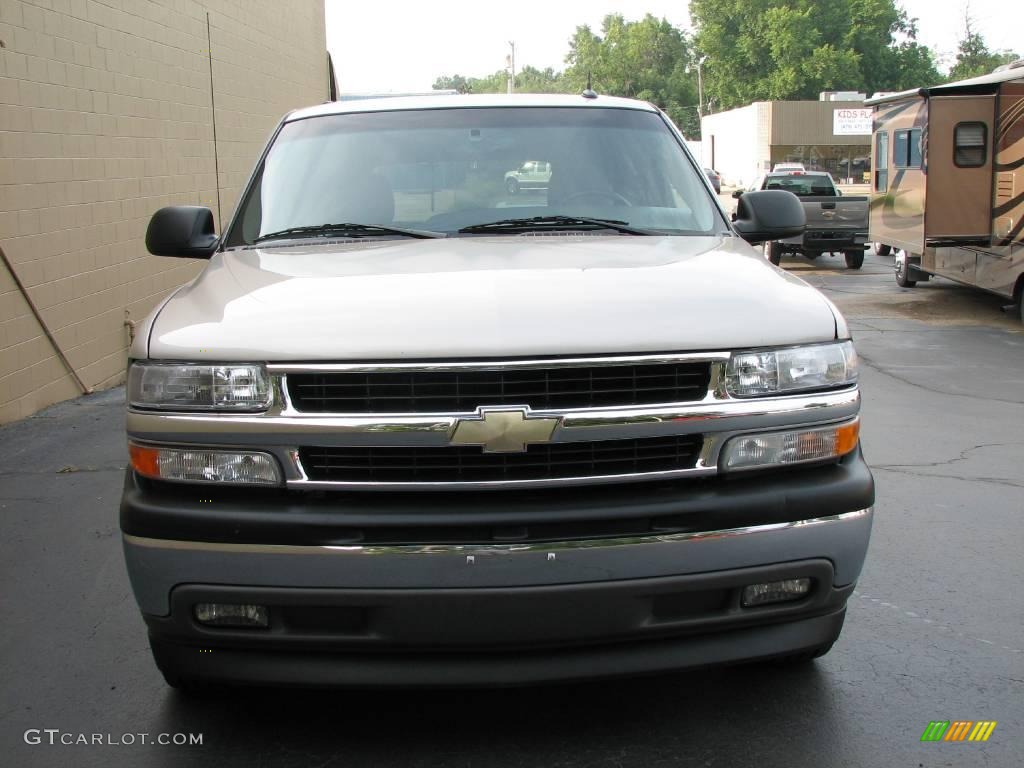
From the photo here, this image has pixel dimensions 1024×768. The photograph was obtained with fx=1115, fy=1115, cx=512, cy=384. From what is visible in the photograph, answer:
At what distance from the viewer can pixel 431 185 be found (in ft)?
14.4

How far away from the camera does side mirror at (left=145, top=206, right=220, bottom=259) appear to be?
447cm

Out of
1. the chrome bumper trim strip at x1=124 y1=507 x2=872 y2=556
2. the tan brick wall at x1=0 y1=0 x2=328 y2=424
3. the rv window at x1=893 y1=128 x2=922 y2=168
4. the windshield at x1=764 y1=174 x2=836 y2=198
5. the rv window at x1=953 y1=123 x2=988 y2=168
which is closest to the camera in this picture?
the chrome bumper trim strip at x1=124 y1=507 x2=872 y2=556

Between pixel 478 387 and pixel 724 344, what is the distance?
2.21ft

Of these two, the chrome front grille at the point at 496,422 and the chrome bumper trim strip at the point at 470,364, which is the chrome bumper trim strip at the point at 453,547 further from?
the chrome bumper trim strip at the point at 470,364

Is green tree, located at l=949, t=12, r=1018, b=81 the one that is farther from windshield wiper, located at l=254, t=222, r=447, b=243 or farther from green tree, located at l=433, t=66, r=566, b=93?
windshield wiper, located at l=254, t=222, r=447, b=243

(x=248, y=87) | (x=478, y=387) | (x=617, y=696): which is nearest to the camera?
(x=478, y=387)

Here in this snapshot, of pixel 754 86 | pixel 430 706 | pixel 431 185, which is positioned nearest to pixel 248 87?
pixel 431 185

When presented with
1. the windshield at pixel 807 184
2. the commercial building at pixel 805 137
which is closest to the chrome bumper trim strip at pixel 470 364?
the windshield at pixel 807 184

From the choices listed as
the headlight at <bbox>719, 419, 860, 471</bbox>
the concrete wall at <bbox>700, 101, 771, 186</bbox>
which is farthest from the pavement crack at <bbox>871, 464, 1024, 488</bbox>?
the concrete wall at <bbox>700, 101, 771, 186</bbox>

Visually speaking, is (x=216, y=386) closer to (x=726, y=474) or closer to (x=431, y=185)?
(x=726, y=474)

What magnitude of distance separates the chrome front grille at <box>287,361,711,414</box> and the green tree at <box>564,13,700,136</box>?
359ft

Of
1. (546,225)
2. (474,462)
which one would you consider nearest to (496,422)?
(474,462)

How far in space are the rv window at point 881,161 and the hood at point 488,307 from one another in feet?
48.4

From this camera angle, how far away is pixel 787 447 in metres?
3.07
